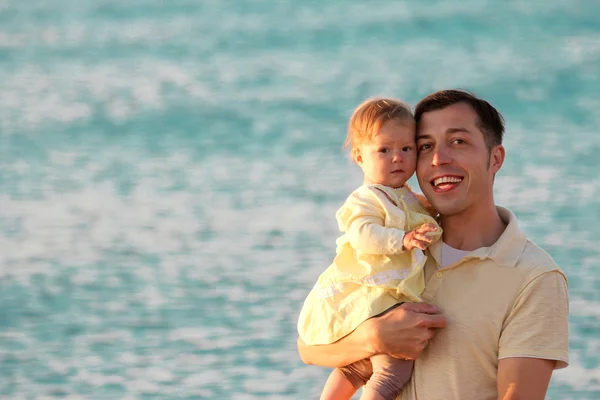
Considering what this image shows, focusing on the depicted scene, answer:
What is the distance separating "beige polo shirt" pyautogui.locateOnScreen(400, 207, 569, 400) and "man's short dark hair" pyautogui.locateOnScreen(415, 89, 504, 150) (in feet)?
1.02

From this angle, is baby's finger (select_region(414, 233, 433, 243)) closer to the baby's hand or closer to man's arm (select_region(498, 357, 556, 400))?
the baby's hand

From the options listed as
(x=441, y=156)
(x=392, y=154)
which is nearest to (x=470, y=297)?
(x=441, y=156)

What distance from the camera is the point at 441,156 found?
3.75 m

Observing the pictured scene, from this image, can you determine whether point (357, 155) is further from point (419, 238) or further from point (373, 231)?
point (419, 238)

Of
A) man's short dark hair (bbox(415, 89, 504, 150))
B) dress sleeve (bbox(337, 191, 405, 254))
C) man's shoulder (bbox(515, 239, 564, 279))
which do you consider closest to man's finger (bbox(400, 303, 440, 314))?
dress sleeve (bbox(337, 191, 405, 254))

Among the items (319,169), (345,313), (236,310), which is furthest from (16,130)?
(345,313)

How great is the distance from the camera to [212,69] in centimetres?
2286

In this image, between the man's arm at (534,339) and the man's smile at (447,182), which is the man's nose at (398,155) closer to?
the man's smile at (447,182)

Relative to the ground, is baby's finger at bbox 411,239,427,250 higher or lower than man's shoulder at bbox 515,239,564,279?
higher

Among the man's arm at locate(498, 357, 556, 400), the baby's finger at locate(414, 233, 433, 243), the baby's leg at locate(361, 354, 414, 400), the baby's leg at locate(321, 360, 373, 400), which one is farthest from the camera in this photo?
the baby's leg at locate(321, 360, 373, 400)

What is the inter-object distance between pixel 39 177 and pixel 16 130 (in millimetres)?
3314

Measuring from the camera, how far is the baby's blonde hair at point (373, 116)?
3.89 m

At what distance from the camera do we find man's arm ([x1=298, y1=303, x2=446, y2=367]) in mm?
3613

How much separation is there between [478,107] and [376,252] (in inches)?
22.5
